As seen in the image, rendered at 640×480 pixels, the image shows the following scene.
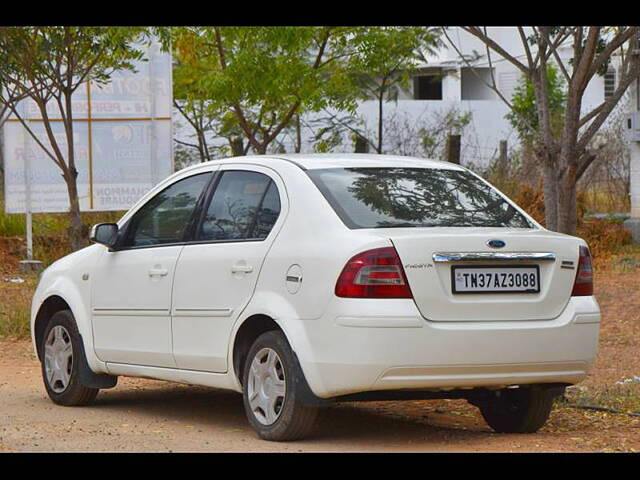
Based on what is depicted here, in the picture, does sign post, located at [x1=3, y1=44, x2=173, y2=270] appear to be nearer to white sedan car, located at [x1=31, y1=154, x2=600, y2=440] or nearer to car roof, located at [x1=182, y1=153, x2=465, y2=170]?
white sedan car, located at [x1=31, y1=154, x2=600, y2=440]

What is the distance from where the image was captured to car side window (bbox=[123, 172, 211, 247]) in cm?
885

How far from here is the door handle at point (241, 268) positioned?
791 cm

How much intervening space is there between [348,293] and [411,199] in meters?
0.97

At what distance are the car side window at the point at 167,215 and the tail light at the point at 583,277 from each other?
2.42 meters

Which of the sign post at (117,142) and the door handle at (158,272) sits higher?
the sign post at (117,142)

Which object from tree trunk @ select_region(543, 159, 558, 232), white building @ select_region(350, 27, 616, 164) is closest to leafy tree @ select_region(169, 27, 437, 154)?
tree trunk @ select_region(543, 159, 558, 232)

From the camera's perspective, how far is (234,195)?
851 cm

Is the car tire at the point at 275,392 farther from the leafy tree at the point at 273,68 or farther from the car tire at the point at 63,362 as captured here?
the leafy tree at the point at 273,68

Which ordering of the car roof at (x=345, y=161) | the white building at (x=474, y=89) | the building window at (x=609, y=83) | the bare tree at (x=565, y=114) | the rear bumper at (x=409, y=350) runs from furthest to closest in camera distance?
1. the building window at (x=609, y=83)
2. the white building at (x=474, y=89)
3. the bare tree at (x=565, y=114)
4. the car roof at (x=345, y=161)
5. the rear bumper at (x=409, y=350)

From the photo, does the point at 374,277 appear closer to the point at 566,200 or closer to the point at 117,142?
the point at 566,200

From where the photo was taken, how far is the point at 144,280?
8.88 meters

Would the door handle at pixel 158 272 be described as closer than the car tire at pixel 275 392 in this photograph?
No

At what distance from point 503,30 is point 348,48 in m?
23.9

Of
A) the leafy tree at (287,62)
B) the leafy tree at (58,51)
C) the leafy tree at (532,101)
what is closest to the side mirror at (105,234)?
the leafy tree at (58,51)
